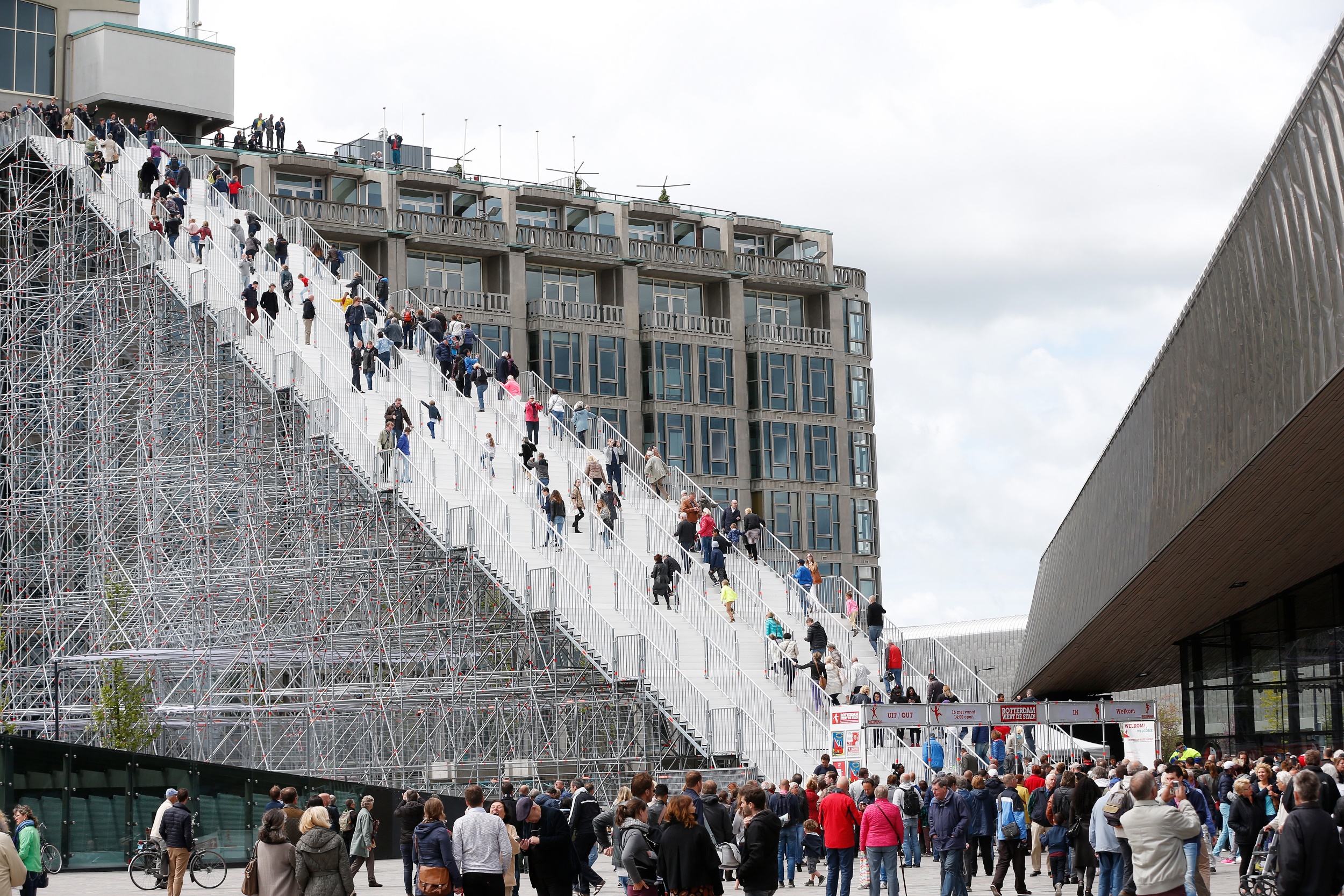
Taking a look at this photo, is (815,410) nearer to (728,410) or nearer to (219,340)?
(728,410)

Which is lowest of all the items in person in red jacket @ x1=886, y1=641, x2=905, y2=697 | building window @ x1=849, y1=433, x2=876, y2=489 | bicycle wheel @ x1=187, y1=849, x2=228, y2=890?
bicycle wheel @ x1=187, y1=849, x2=228, y2=890

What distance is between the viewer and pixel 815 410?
215 feet

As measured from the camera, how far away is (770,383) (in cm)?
6462

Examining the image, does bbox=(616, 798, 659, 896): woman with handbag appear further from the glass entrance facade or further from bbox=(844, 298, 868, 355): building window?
bbox=(844, 298, 868, 355): building window

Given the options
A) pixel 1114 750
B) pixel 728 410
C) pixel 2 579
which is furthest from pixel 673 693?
pixel 728 410

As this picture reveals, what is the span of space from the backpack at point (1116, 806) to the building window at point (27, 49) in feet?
140

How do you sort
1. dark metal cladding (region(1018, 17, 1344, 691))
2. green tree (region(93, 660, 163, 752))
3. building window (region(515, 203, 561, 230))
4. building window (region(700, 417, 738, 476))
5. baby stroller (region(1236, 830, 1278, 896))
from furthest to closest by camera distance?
building window (region(700, 417, 738, 476)) < building window (region(515, 203, 561, 230)) < green tree (region(93, 660, 163, 752)) < baby stroller (region(1236, 830, 1278, 896)) < dark metal cladding (region(1018, 17, 1344, 691))

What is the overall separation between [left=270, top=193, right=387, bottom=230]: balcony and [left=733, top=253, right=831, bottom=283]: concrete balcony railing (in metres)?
13.2

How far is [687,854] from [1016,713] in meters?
10.7

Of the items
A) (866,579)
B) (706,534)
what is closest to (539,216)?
(866,579)

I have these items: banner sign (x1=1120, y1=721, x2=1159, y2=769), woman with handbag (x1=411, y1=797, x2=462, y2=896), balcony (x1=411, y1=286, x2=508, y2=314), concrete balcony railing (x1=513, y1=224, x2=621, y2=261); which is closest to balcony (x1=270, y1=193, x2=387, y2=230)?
balcony (x1=411, y1=286, x2=508, y2=314)

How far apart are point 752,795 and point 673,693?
13.5 meters

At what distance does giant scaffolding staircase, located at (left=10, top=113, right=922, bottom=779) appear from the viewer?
2650 cm

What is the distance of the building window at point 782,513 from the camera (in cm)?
6325
